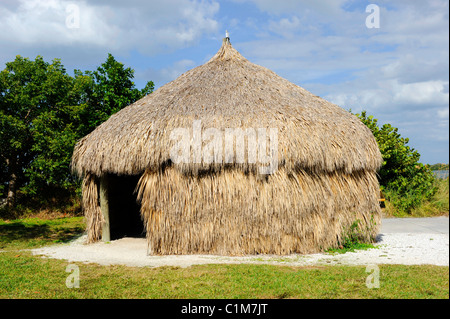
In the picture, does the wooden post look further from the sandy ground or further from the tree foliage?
the tree foliage

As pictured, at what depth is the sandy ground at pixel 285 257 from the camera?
7.30 meters

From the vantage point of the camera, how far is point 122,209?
11.4 meters

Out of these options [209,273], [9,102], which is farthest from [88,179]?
[9,102]

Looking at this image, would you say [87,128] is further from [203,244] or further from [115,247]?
[203,244]

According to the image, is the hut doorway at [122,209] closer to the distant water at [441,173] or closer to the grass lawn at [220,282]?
the grass lawn at [220,282]

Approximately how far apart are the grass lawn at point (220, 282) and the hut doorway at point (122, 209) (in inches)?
127

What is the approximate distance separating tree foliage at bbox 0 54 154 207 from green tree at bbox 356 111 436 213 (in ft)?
28.7

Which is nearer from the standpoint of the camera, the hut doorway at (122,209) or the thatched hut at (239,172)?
the thatched hut at (239,172)

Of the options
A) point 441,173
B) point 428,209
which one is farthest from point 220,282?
point 441,173

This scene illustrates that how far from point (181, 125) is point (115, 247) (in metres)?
3.26

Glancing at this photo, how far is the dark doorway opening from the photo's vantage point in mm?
10641

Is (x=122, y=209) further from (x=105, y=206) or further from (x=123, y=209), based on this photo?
(x=105, y=206)

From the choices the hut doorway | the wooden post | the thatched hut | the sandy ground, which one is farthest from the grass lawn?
the hut doorway

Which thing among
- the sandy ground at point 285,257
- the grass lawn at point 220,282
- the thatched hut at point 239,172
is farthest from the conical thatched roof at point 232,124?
the grass lawn at point 220,282
